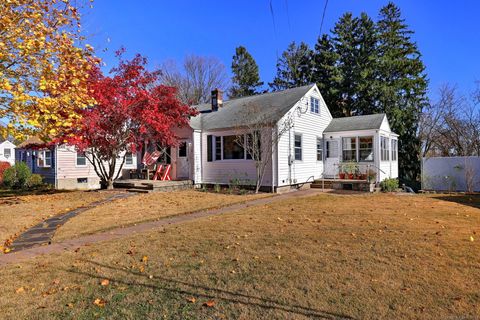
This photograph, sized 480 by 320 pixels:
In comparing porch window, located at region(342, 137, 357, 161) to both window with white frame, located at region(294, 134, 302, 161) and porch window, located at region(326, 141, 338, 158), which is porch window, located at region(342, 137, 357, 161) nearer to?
porch window, located at region(326, 141, 338, 158)

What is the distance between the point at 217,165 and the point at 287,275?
12.9 m

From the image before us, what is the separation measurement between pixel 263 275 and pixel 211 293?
844 mm

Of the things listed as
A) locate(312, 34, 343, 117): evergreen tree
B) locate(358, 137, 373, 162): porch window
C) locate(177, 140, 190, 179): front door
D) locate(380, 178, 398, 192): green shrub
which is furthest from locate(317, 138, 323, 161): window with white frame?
locate(312, 34, 343, 117): evergreen tree

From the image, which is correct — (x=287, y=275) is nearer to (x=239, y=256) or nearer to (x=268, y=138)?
(x=239, y=256)

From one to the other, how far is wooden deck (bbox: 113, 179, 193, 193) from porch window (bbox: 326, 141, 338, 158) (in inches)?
340

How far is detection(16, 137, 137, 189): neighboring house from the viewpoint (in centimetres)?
2098

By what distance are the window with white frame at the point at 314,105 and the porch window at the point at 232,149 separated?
518 centimetres

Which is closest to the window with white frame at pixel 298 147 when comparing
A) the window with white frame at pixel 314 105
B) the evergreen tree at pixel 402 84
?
the window with white frame at pixel 314 105

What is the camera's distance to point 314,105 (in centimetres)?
1941

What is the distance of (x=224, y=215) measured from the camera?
9344 millimetres

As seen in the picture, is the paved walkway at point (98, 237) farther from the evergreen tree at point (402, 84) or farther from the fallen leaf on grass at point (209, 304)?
the evergreen tree at point (402, 84)

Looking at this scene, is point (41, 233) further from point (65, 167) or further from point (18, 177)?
point (18, 177)

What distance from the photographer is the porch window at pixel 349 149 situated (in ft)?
63.1

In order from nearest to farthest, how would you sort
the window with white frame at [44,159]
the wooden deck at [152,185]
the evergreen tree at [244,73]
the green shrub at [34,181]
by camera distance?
the wooden deck at [152,185] < the green shrub at [34,181] < the window with white frame at [44,159] < the evergreen tree at [244,73]
